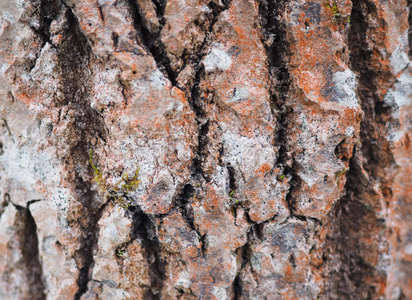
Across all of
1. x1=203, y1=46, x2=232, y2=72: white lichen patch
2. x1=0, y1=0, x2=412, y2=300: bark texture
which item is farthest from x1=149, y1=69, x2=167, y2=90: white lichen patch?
x1=203, y1=46, x2=232, y2=72: white lichen patch

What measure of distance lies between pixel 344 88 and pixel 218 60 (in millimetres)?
479

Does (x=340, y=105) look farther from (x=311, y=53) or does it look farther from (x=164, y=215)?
(x=164, y=215)

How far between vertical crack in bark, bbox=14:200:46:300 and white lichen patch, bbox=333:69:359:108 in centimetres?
140

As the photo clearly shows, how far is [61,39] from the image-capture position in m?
1.06

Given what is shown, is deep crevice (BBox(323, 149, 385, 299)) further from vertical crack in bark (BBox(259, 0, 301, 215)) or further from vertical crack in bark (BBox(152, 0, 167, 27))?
vertical crack in bark (BBox(152, 0, 167, 27))

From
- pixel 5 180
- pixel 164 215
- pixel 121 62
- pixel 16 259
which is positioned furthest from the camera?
pixel 16 259

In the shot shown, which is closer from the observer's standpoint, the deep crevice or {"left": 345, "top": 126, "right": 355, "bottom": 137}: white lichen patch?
{"left": 345, "top": 126, "right": 355, "bottom": 137}: white lichen patch

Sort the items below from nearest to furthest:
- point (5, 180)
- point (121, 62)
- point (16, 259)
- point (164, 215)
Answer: point (121, 62)
point (164, 215)
point (5, 180)
point (16, 259)

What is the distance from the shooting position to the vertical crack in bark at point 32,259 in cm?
130

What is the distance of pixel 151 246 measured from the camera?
3.90 feet

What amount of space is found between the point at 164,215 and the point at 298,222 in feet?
1.74

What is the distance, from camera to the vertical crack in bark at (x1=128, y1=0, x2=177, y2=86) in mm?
982

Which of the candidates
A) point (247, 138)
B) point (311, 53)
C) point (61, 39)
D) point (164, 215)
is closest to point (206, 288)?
point (164, 215)

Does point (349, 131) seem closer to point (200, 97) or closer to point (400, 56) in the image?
point (400, 56)
